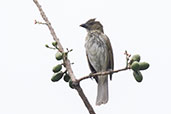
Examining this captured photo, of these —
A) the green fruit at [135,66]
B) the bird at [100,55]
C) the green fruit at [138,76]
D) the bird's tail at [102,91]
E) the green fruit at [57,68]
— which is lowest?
the bird's tail at [102,91]

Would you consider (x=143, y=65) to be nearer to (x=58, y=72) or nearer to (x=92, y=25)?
(x=58, y=72)

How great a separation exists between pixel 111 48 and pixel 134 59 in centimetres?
402

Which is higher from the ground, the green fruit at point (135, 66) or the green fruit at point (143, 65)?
the green fruit at point (135, 66)

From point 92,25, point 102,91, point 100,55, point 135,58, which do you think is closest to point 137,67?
point 135,58

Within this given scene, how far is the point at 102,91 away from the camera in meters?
6.93

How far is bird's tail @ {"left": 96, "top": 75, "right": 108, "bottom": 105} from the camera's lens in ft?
19.8

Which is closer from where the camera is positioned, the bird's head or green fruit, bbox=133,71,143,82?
green fruit, bbox=133,71,143,82

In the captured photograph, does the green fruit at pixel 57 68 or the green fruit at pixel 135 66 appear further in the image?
the green fruit at pixel 57 68

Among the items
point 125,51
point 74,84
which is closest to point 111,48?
point 125,51

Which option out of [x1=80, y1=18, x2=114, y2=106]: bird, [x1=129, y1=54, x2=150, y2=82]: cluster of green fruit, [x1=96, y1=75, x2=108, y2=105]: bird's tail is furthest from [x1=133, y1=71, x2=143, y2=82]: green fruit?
[x1=80, y1=18, x2=114, y2=106]: bird

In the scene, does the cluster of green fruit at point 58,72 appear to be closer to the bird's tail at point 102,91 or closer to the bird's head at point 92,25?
the bird's tail at point 102,91

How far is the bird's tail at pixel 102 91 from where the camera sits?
237 inches

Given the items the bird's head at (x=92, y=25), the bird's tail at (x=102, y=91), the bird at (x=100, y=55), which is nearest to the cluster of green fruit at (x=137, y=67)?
the bird's tail at (x=102, y=91)

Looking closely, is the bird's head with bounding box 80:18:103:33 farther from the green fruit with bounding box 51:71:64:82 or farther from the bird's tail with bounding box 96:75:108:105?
the green fruit with bounding box 51:71:64:82
